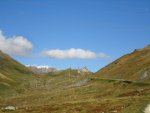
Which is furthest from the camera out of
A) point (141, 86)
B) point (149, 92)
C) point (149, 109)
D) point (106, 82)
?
point (106, 82)

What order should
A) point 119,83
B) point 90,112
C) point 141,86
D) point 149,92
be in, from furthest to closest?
point 119,83
point 141,86
point 149,92
point 90,112

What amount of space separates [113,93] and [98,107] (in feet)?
140

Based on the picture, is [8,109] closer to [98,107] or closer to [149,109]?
[98,107]

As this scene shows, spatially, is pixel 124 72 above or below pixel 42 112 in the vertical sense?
above

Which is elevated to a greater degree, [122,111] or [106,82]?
[106,82]

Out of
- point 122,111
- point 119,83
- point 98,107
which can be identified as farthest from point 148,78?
point 122,111

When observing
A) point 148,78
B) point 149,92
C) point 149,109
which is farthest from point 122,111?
point 148,78

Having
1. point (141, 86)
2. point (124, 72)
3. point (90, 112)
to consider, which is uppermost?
point (124, 72)

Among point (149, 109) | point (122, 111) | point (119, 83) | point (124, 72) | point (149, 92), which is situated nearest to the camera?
point (149, 109)

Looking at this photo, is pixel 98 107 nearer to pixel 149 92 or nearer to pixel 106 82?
pixel 149 92

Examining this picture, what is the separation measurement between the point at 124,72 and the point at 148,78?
2001 inches

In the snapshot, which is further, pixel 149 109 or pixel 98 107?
pixel 98 107

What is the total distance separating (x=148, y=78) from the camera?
145375 millimetres

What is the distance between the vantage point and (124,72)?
643ft
